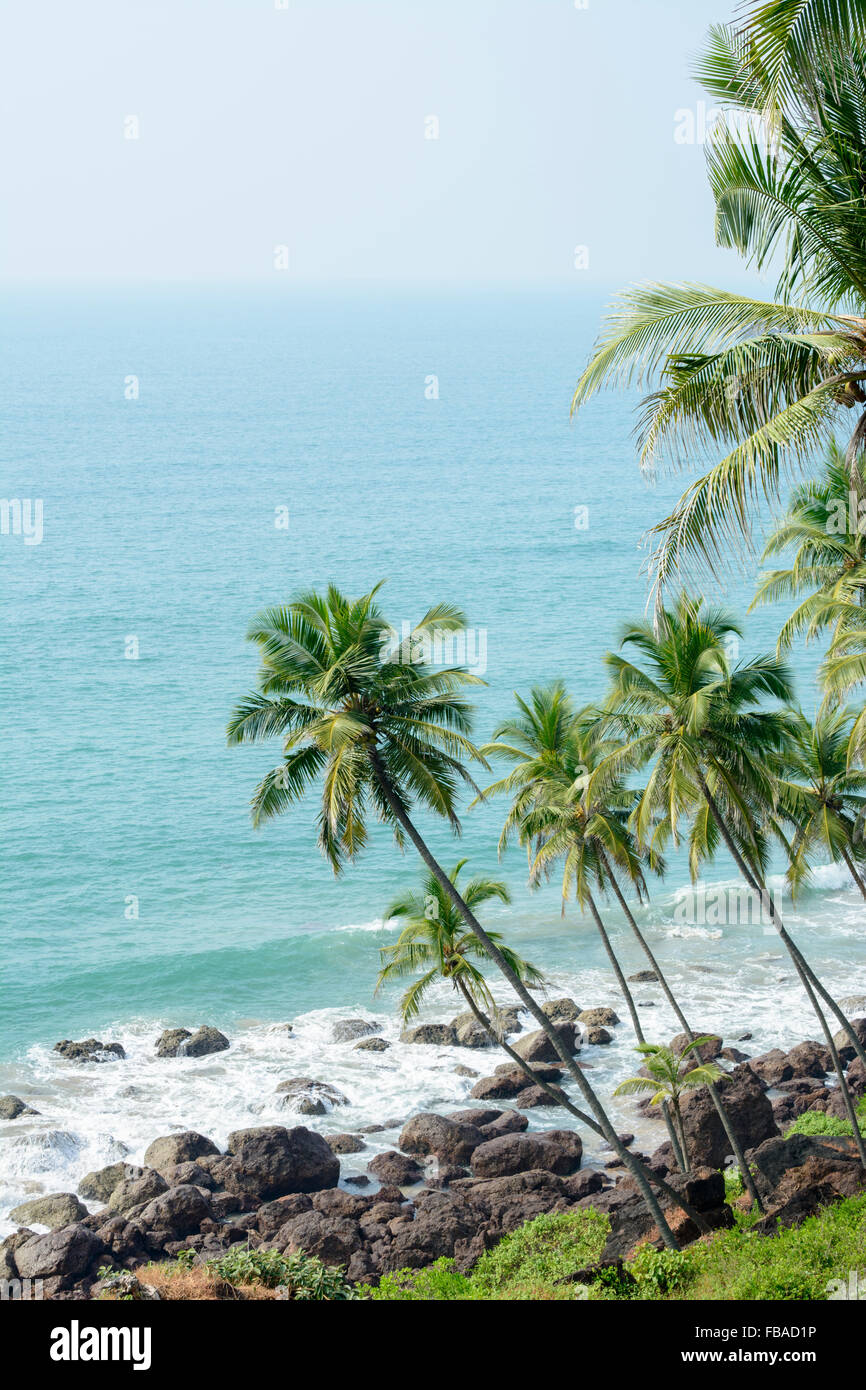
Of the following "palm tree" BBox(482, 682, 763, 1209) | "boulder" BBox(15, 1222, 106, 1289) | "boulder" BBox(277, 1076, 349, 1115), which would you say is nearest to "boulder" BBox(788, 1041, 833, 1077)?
"palm tree" BBox(482, 682, 763, 1209)

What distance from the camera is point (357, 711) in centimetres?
2388

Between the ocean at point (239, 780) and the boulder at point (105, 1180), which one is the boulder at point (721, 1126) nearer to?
the ocean at point (239, 780)

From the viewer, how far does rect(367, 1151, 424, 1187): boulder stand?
30.5 m

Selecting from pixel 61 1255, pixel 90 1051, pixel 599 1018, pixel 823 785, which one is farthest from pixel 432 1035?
pixel 823 785

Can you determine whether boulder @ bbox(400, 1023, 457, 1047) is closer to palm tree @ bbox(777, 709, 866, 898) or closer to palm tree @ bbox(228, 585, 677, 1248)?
palm tree @ bbox(777, 709, 866, 898)

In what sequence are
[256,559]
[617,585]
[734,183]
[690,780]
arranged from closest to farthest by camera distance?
[734,183] < [690,780] < [617,585] < [256,559]

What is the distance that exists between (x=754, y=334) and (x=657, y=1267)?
14.0 metres

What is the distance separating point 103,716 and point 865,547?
45.9 meters

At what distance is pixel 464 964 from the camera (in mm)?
28234

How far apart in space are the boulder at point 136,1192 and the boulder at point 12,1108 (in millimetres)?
5386

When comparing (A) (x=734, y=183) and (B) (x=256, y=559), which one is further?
(B) (x=256, y=559)
